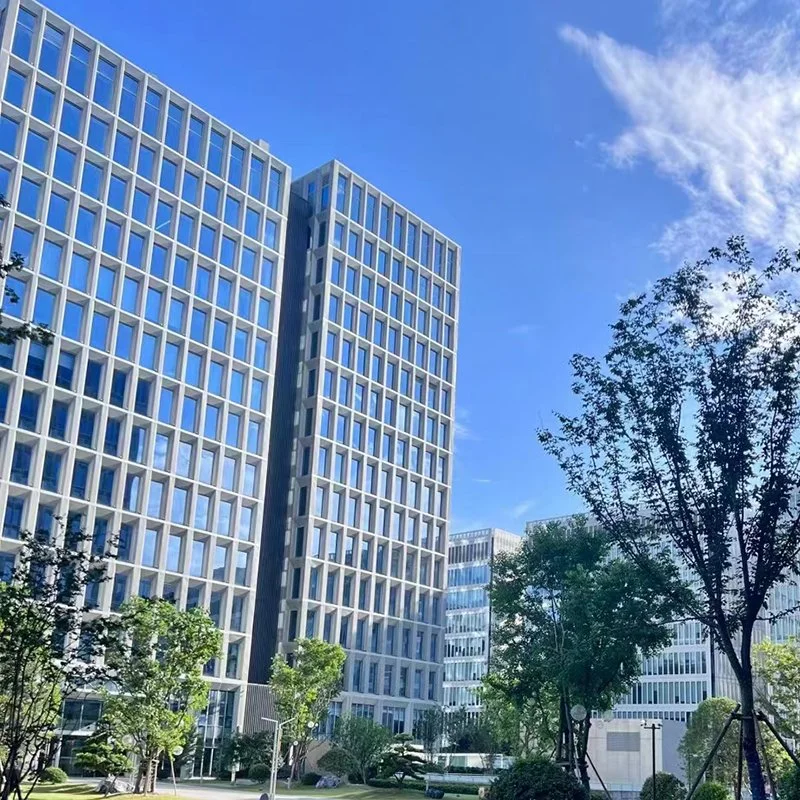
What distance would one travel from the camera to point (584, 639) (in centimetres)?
3803

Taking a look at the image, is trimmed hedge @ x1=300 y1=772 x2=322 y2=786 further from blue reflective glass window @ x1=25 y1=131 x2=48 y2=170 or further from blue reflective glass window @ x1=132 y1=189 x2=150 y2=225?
blue reflective glass window @ x1=25 y1=131 x2=48 y2=170

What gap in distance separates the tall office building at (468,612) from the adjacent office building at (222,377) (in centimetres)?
4270

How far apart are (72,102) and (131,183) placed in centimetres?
599

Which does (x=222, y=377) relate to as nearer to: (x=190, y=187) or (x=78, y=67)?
(x=190, y=187)

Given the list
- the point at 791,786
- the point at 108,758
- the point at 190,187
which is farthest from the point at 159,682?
the point at 190,187

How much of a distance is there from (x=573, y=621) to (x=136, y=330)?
36.3 meters

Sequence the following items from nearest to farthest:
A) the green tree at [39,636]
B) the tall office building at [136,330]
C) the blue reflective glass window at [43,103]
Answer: the green tree at [39,636], the tall office building at [136,330], the blue reflective glass window at [43,103]

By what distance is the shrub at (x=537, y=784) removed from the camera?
2855 centimetres

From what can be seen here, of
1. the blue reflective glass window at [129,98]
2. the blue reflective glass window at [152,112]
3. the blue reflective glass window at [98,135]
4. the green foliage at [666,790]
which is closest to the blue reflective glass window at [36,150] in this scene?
the blue reflective glass window at [98,135]

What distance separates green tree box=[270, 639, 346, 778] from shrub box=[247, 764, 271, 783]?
1747 millimetres

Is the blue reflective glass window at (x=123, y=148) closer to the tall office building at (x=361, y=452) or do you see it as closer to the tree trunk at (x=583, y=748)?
the tall office building at (x=361, y=452)

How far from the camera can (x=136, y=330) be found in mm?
62594

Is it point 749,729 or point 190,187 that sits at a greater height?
point 190,187

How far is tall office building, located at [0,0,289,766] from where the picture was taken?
57344 mm
